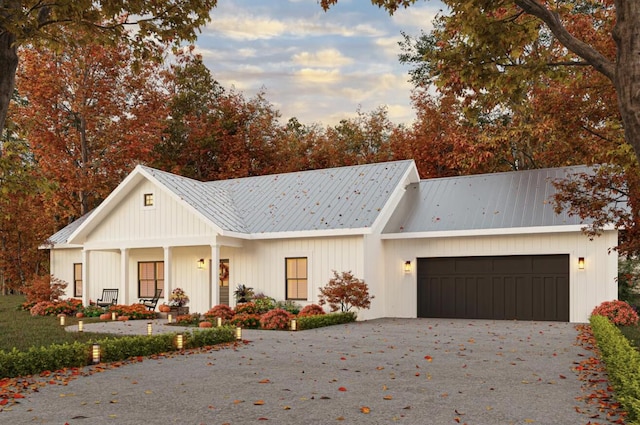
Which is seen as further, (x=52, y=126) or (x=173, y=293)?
(x=52, y=126)

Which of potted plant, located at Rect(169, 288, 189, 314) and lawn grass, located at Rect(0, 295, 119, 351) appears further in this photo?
potted plant, located at Rect(169, 288, 189, 314)

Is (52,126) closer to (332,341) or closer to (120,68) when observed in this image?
(120,68)

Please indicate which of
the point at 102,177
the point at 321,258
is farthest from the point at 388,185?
the point at 102,177

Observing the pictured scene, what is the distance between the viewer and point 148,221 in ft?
75.4

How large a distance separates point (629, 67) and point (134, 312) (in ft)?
58.7

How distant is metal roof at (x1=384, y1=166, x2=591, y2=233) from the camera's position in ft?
64.4

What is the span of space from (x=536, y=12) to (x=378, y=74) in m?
20.6

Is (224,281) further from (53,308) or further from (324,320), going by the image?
(324,320)

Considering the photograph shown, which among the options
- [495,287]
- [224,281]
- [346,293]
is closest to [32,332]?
[346,293]

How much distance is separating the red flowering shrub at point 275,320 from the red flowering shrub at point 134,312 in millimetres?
5552

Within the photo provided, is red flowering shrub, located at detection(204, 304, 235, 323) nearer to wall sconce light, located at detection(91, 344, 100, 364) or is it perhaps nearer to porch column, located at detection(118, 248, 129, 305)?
porch column, located at detection(118, 248, 129, 305)

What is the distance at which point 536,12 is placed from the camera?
25.5ft

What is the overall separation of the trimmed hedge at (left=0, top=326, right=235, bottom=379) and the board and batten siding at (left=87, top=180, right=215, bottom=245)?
8352 millimetres

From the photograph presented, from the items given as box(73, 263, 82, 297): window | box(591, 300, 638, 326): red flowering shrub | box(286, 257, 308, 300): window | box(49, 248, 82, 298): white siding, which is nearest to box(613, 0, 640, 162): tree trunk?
box(591, 300, 638, 326): red flowering shrub
